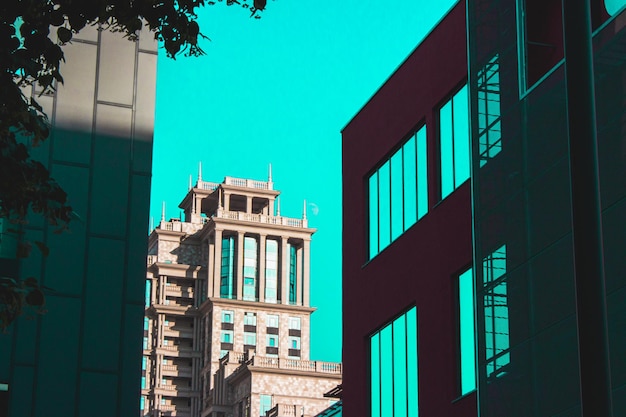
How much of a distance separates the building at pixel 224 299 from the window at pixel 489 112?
120224mm

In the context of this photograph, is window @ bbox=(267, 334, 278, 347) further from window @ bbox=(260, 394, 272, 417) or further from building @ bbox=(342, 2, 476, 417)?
building @ bbox=(342, 2, 476, 417)

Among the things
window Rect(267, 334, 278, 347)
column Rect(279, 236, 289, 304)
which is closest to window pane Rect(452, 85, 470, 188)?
window Rect(267, 334, 278, 347)

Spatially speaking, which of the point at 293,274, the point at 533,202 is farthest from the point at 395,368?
the point at 293,274

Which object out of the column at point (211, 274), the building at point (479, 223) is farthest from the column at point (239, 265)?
the building at point (479, 223)

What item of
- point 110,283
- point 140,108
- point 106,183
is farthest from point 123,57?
point 110,283

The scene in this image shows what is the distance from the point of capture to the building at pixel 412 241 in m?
29.5

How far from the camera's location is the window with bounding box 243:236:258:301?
156 meters

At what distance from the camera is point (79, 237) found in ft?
81.0

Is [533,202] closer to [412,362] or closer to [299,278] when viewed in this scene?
[412,362]

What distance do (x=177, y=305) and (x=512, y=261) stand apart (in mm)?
139675

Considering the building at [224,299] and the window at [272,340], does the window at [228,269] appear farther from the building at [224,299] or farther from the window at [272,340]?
the window at [272,340]

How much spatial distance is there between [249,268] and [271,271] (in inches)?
116

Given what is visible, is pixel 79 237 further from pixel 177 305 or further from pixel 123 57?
pixel 177 305

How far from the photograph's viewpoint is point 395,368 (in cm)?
3266
